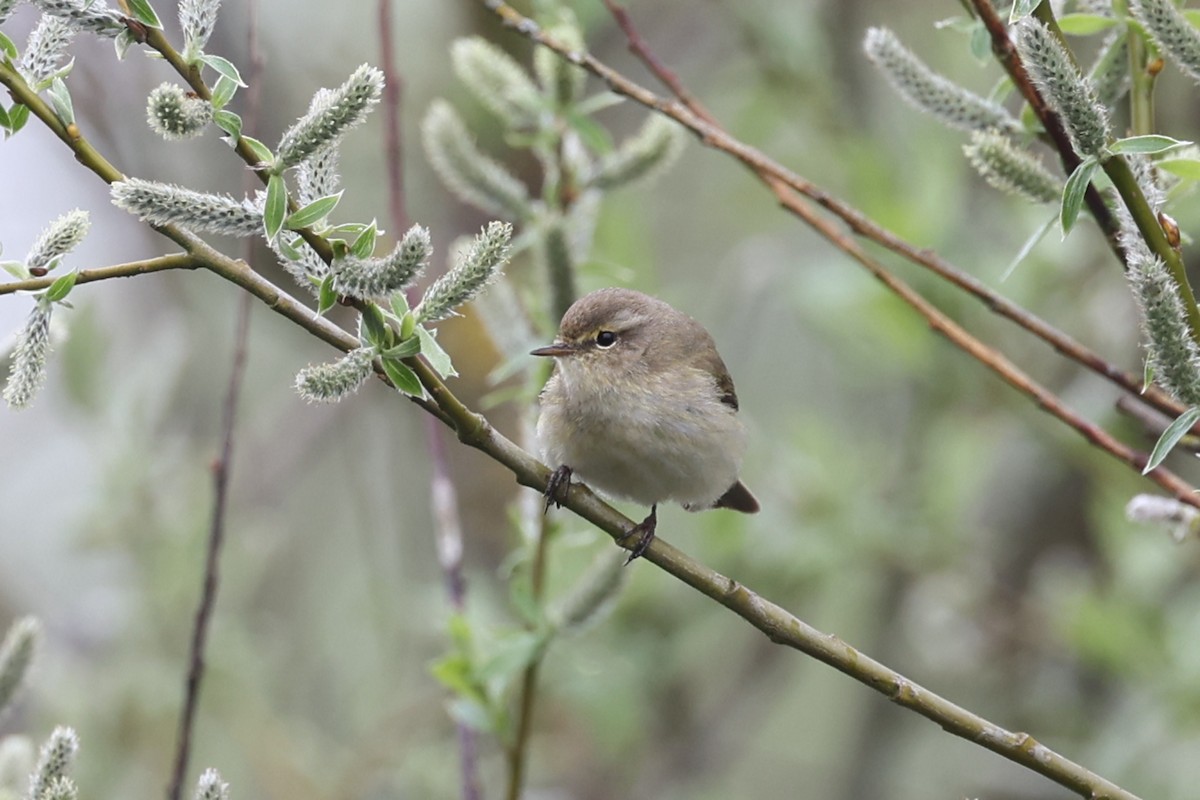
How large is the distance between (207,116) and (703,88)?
515 centimetres

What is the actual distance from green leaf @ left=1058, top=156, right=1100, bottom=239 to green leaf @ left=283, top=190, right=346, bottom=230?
933mm

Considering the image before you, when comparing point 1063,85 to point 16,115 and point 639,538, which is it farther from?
point 16,115

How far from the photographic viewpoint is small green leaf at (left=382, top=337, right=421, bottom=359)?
1.62 m

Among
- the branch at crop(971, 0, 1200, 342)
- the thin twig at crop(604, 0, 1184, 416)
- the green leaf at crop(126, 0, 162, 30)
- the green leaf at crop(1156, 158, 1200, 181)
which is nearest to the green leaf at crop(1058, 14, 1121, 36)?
the branch at crop(971, 0, 1200, 342)

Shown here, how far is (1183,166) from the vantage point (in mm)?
1882

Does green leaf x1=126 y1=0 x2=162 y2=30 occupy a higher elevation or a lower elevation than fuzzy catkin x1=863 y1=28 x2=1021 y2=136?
lower

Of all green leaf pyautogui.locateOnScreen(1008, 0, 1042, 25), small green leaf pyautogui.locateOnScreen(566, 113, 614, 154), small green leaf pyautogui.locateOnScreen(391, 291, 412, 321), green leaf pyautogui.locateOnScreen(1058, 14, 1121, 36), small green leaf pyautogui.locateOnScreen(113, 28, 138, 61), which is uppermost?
small green leaf pyautogui.locateOnScreen(566, 113, 614, 154)

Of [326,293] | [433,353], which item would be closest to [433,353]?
[433,353]

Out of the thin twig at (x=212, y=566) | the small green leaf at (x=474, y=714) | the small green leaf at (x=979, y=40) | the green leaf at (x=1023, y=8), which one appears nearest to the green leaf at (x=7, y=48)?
the thin twig at (x=212, y=566)

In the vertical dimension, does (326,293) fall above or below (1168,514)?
below

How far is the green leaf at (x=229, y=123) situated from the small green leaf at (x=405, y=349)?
12.5 inches

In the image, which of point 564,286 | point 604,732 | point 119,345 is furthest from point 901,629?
point 119,345

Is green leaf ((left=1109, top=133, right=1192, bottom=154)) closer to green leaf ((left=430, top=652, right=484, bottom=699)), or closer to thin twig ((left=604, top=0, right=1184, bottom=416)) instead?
thin twig ((left=604, top=0, right=1184, bottom=416))

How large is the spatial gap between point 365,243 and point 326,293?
8cm
